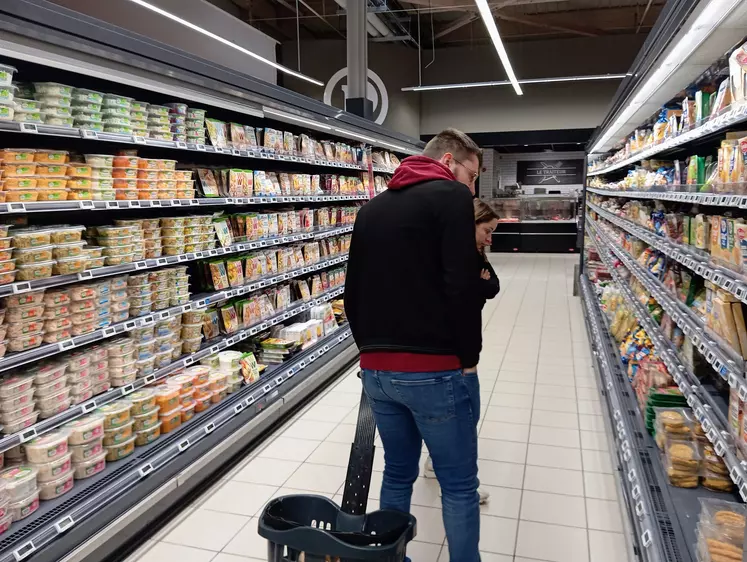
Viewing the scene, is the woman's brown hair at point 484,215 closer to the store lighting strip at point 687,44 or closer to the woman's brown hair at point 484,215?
the woman's brown hair at point 484,215

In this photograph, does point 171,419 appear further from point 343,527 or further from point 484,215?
point 484,215

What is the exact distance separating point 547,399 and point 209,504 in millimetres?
2768

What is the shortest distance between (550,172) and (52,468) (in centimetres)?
1770

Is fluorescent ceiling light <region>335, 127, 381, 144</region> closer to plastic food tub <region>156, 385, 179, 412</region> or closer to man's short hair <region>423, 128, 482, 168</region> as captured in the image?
plastic food tub <region>156, 385, 179, 412</region>

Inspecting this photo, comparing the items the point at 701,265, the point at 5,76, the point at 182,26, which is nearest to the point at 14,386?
the point at 5,76

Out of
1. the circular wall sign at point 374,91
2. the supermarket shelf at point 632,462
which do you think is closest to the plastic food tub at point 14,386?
the supermarket shelf at point 632,462

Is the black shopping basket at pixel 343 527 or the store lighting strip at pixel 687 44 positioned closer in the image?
the black shopping basket at pixel 343 527

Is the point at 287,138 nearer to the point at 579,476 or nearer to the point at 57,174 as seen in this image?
the point at 57,174

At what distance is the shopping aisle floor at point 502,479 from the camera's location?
2.71 m

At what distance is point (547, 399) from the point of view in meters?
4.64

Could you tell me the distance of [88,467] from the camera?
104 inches

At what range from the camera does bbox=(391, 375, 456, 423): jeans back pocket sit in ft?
6.22

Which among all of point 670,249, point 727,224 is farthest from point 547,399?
point 727,224

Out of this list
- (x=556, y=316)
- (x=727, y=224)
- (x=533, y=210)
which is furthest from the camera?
(x=533, y=210)
